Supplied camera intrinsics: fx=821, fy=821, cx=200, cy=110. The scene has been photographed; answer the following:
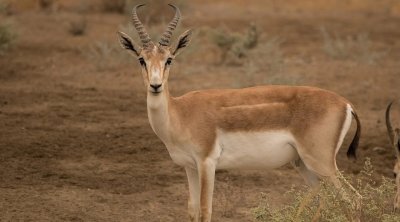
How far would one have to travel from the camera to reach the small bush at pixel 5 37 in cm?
1426

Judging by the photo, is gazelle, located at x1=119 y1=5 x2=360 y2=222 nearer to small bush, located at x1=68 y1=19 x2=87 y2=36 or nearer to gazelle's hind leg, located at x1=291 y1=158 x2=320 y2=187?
gazelle's hind leg, located at x1=291 y1=158 x2=320 y2=187

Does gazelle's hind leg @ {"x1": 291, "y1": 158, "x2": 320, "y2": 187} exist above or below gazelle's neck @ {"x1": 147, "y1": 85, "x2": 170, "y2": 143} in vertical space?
below

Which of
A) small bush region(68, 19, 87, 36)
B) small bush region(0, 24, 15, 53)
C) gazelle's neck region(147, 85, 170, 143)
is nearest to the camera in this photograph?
gazelle's neck region(147, 85, 170, 143)

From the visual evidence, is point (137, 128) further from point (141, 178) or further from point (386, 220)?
point (386, 220)

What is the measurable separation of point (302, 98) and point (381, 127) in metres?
4.31

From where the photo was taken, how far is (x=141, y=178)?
872 cm

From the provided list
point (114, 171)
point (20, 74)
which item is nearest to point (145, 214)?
point (114, 171)

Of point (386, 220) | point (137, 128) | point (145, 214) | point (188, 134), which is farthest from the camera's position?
point (137, 128)

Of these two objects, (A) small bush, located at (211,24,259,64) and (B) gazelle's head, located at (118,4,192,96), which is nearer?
(B) gazelle's head, located at (118,4,192,96)

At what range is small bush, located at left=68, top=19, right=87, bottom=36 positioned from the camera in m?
17.3

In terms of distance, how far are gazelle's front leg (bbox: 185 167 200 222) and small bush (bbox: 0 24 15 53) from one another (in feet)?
27.0

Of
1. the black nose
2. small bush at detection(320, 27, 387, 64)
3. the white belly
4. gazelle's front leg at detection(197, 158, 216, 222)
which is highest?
the black nose

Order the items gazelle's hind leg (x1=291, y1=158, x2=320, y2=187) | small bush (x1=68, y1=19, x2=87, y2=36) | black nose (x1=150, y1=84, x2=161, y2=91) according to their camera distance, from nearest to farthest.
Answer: black nose (x1=150, y1=84, x2=161, y2=91)
gazelle's hind leg (x1=291, y1=158, x2=320, y2=187)
small bush (x1=68, y1=19, x2=87, y2=36)

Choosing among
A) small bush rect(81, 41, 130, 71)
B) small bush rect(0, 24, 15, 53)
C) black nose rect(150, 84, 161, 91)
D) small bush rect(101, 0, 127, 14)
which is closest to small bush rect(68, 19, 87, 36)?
small bush rect(81, 41, 130, 71)
